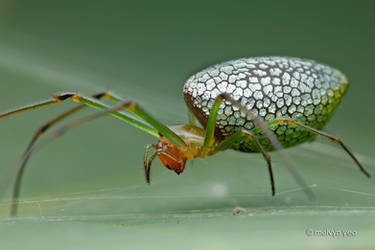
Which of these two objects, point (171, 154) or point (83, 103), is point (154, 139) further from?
point (83, 103)

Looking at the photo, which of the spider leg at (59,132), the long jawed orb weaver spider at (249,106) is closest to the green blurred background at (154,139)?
the spider leg at (59,132)

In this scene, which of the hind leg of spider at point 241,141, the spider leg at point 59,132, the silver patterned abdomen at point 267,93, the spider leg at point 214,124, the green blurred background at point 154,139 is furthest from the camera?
the silver patterned abdomen at point 267,93

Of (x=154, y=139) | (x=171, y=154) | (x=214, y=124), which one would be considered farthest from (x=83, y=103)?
(x=154, y=139)

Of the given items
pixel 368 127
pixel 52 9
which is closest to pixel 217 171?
pixel 368 127

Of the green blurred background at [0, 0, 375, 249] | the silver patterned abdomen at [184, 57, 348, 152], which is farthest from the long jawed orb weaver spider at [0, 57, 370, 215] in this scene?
the green blurred background at [0, 0, 375, 249]

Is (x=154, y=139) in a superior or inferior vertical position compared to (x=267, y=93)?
inferior

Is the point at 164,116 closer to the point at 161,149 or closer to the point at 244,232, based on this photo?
the point at 161,149

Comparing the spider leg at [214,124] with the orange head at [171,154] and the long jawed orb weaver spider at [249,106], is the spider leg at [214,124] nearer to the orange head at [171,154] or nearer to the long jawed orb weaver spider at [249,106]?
the long jawed orb weaver spider at [249,106]
